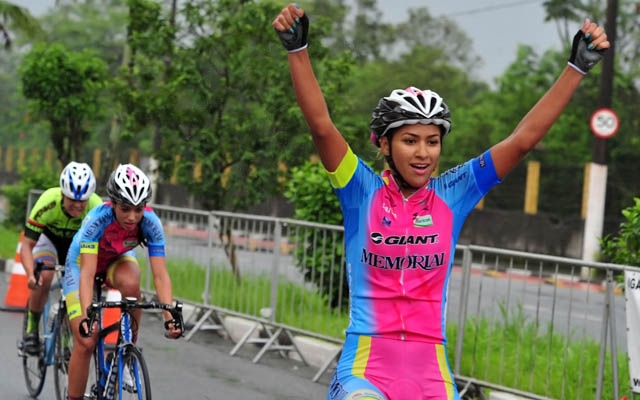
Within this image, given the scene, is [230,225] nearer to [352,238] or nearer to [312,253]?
[312,253]

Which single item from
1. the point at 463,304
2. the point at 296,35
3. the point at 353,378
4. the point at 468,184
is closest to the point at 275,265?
the point at 463,304

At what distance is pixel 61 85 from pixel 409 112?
641 inches

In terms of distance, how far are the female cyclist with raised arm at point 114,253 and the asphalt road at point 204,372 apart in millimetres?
1883

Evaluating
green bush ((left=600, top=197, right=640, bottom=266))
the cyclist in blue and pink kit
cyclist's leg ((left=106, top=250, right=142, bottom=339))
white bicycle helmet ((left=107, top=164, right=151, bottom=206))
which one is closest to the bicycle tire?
cyclist's leg ((left=106, top=250, right=142, bottom=339))

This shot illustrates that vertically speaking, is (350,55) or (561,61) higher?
(561,61)

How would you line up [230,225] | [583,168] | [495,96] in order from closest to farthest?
1. [230,225]
2. [583,168]
3. [495,96]

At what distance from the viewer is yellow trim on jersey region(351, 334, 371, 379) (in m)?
3.95

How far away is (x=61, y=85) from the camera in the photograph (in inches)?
767

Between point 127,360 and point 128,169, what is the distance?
1.09m

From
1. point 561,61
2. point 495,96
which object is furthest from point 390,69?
point 561,61

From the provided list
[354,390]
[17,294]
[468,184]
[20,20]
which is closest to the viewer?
[354,390]

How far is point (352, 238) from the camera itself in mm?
4125

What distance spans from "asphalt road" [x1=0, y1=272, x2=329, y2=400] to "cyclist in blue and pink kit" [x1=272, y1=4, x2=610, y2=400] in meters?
5.14

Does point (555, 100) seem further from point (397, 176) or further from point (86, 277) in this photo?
point (86, 277)
